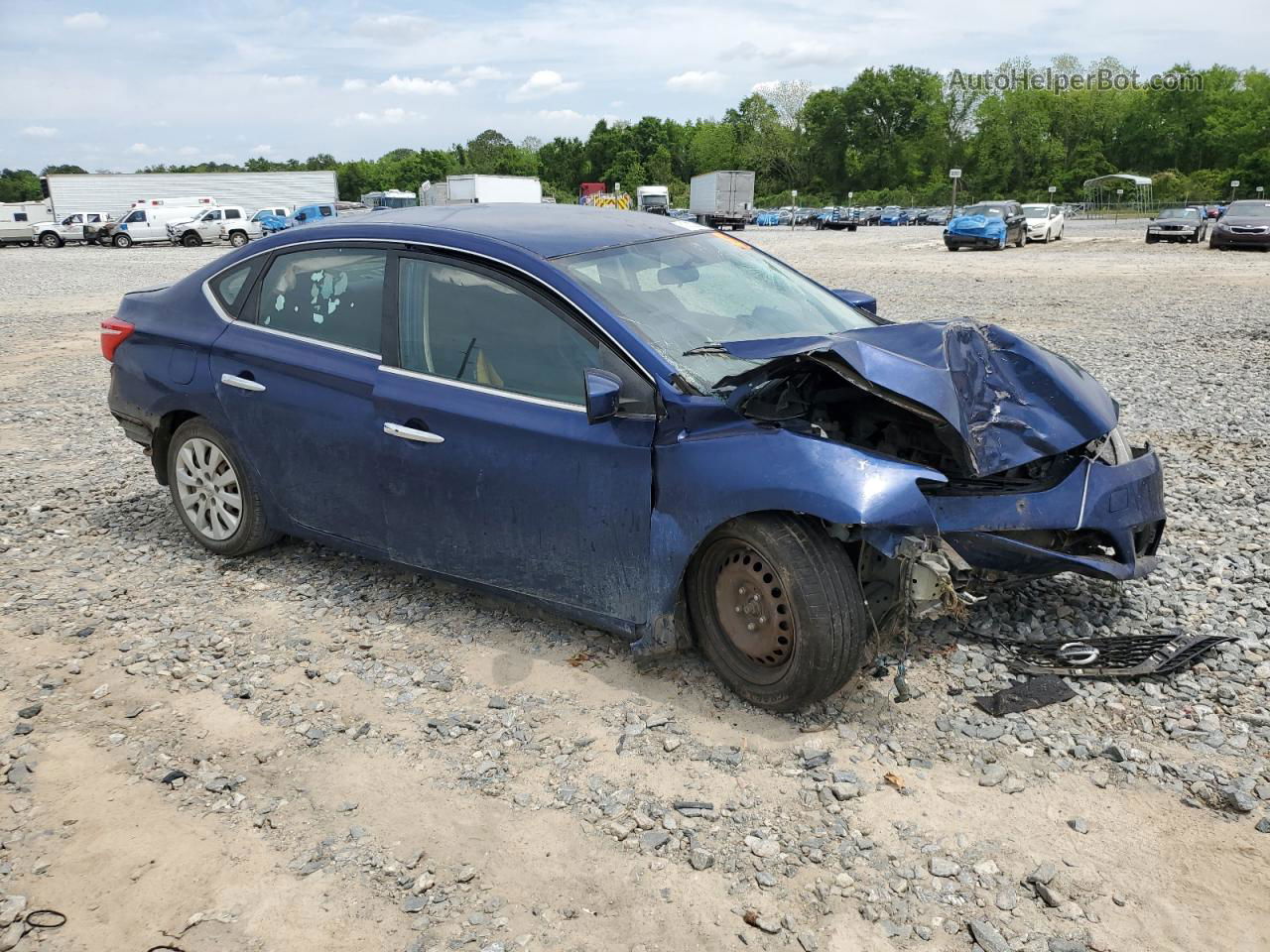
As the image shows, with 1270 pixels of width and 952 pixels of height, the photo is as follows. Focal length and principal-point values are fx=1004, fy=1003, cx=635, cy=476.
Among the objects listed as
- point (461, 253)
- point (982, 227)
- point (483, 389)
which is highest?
point (461, 253)

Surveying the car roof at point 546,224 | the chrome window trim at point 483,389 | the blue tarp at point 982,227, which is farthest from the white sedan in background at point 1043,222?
the chrome window trim at point 483,389

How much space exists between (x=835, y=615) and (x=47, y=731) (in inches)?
113

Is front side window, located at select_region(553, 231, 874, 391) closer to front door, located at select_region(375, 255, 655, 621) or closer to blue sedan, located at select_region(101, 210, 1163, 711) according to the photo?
blue sedan, located at select_region(101, 210, 1163, 711)

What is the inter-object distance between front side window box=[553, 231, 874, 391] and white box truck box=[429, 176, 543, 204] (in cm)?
3831

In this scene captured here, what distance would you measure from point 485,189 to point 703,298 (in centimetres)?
4130

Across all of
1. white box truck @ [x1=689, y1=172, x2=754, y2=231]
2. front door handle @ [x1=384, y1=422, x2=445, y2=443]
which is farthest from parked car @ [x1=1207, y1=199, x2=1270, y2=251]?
white box truck @ [x1=689, y1=172, x2=754, y2=231]

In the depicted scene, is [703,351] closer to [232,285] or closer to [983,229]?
[232,285]

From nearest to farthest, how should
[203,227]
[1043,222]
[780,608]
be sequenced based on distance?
[780,608]
[1043,222]
[203,227]

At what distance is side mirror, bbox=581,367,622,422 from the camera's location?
3.51m

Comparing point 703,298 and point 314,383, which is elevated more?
point 703,298

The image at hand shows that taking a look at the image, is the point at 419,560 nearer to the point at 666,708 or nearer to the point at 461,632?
the point at 461,632

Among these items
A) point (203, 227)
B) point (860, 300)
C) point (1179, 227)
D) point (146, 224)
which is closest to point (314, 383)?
point (860, 300)

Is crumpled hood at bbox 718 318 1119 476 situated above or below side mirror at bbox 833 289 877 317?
below

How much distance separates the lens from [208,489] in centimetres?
508
